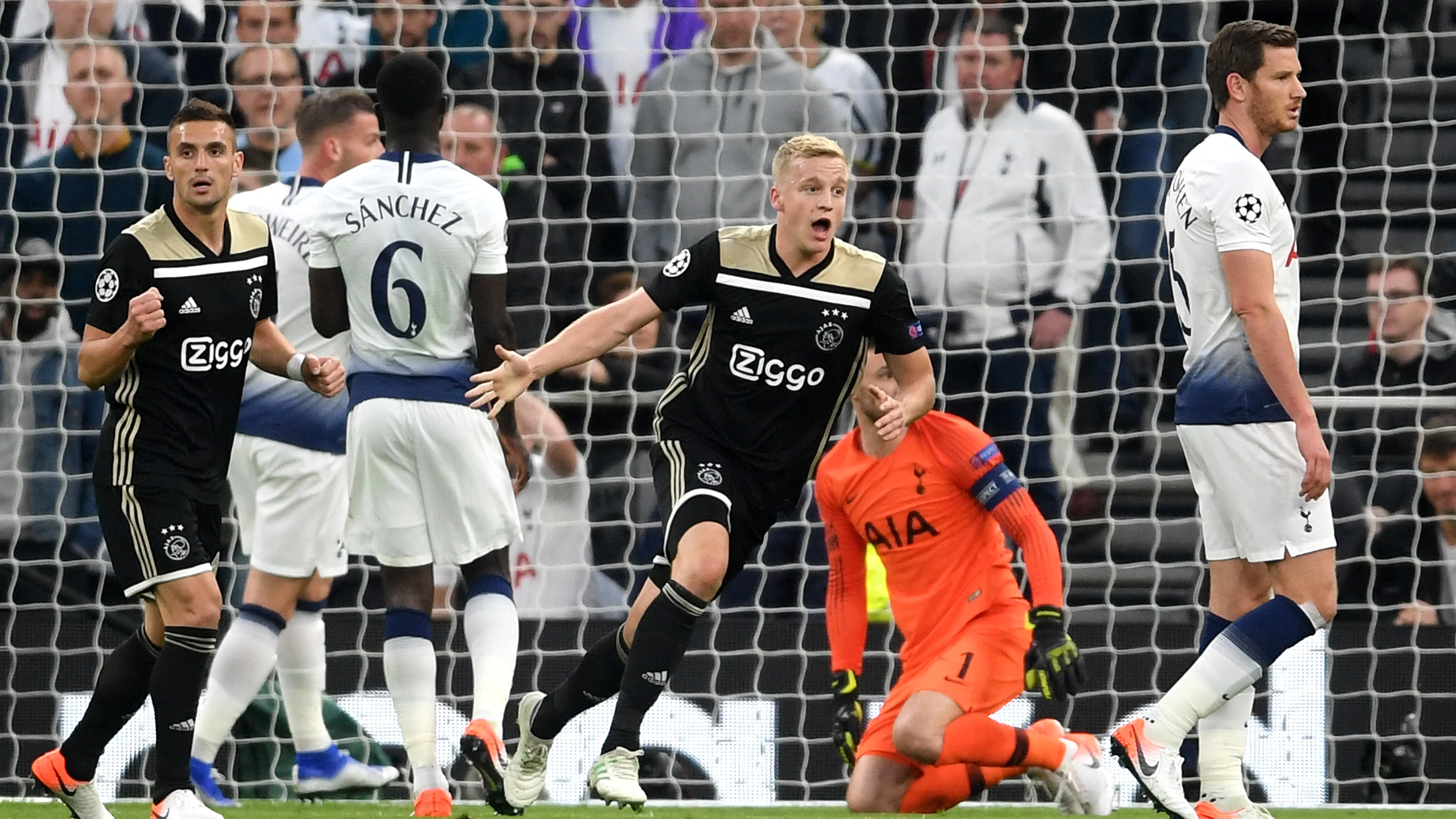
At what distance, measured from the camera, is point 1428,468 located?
7688mm

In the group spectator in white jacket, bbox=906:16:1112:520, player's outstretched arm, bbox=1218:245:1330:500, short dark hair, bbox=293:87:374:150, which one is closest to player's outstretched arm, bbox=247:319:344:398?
short dark hair, bbox=293:87:374:150

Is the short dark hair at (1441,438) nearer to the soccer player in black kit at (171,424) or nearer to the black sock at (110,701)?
the soccer player in black kit at (171,424)

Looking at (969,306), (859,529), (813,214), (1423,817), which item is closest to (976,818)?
(859,529)

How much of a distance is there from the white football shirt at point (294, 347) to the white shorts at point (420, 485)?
74 cm

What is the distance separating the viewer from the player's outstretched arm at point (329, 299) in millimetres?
5953

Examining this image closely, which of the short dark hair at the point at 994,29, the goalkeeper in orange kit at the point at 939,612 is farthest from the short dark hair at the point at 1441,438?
the short dark hair at the point at 994,29

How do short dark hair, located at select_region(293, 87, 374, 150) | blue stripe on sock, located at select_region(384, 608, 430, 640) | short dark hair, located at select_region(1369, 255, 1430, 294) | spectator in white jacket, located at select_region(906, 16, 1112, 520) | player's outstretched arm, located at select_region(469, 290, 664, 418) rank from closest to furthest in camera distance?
1. player's outstretched arm, located at select_region(469, 290, 664, 418)
2. blue stripe on sock, located at select_region(384, 608, 430, 640)
3. short dark hair, located at select_region(293, 87, 374, 150)
4. short dark hair, located at select_region(1369, 255, 1430, 294)
5. spectator in white jacket, located at select_region(906, 16, 1112, 520)

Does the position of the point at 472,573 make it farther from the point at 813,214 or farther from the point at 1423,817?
the point at 1423,817

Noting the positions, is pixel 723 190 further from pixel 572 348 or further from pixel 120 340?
pixel 120 340

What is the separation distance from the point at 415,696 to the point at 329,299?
1.25 meters

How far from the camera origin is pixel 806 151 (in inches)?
211

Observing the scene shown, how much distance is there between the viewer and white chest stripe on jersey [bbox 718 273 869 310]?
544 centimetres

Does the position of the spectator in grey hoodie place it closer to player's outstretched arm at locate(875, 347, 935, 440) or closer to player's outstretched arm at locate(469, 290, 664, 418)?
player's outstretched arm at locate(875, 347, 935, 440)

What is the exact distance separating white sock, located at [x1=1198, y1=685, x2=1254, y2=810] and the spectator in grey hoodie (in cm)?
377
